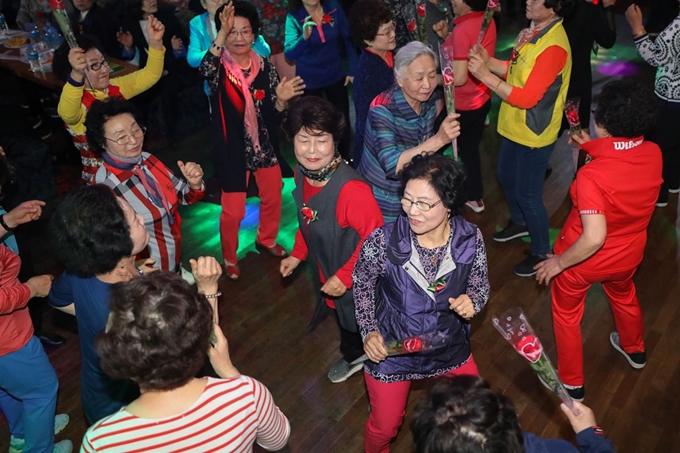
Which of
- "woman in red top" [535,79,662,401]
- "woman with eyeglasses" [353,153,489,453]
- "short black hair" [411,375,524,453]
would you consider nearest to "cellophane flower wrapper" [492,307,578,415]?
"woman with eyeglasses" [353,153,489,453]

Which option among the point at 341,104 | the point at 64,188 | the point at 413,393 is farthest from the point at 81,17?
the point at 413,393

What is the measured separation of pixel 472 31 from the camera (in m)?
4.07

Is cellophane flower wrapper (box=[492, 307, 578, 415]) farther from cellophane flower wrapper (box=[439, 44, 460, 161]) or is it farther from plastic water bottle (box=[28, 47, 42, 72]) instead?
plastic water bottle (box=[28, 47, 42, 72])

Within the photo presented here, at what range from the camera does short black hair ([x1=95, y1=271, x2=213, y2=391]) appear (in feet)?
5.57

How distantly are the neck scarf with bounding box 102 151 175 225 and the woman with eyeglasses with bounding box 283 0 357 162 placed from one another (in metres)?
2.04

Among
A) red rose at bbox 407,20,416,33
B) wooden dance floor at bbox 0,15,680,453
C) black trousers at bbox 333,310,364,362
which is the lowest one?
wooden dance floor at bbox 0,15,680,453

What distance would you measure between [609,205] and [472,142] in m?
1.94

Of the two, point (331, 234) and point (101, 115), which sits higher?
point (101, 115)

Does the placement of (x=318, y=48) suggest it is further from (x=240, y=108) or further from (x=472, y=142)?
(x=472, y=142)

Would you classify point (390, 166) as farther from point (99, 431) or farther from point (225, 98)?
point (99, 431)

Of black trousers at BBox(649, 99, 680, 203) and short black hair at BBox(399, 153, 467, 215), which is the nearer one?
short black hair at BBox(399, 153, 467, 215)

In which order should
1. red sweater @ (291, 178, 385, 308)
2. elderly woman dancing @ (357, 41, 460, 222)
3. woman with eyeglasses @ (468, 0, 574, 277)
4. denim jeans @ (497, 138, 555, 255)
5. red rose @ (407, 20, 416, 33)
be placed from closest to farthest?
red sweater @ (291, 178, 385, 308) → elderly woman dancing @ (357, 41, 460, 222) → woman with eyeglasses @ (468, 0, 574, 277) → denim jeans @ (497, 138, 555, 255) → red rose @ (407, 20, 416, 33)

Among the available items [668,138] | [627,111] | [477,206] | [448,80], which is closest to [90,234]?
[448,80]

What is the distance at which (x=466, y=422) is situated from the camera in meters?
1.52
